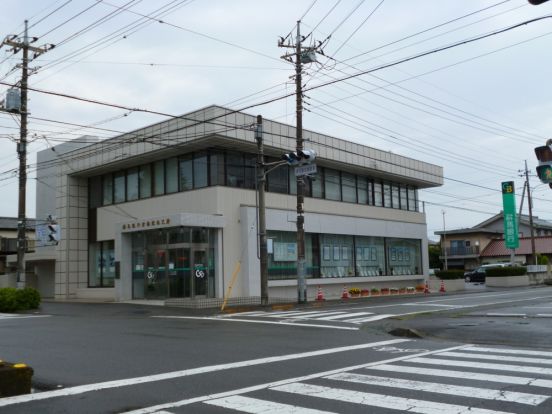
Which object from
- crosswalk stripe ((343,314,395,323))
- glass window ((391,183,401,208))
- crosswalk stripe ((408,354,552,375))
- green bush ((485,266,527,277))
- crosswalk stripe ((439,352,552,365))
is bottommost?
crosswalk stripe ((343,314,395,323))

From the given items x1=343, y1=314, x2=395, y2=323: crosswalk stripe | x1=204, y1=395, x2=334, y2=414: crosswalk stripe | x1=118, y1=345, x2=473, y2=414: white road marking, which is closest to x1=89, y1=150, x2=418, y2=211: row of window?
x1=343, y1=314, x2=395, y2=323: crosswalk stripe

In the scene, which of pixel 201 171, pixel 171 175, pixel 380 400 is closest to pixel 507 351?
pixel 380 400

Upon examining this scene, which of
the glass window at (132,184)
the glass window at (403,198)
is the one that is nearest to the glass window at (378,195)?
the glass window at (403,198)

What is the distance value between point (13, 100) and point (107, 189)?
11.3 meters

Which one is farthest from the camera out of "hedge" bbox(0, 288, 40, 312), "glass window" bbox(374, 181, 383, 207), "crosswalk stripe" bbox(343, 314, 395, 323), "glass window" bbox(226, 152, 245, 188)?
"glass window" bbox(374, 181, 383, 207)

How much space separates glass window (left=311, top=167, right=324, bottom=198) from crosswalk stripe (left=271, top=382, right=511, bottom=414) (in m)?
26.7

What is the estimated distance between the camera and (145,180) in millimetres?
32906

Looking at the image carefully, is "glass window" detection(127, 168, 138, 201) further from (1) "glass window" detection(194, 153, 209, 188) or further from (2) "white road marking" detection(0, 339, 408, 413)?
(2) "white road marking" detection(0, 339, 408, 413)

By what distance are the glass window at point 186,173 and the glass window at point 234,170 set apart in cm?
201

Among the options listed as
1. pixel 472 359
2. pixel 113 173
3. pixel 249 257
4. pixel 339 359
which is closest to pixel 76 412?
pixel 339 359

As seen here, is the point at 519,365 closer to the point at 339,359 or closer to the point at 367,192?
the point at 339,359

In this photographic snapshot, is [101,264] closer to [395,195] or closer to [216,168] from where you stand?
[216,168]

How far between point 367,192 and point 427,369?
1205 inches

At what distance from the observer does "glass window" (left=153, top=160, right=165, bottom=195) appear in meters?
31.7
